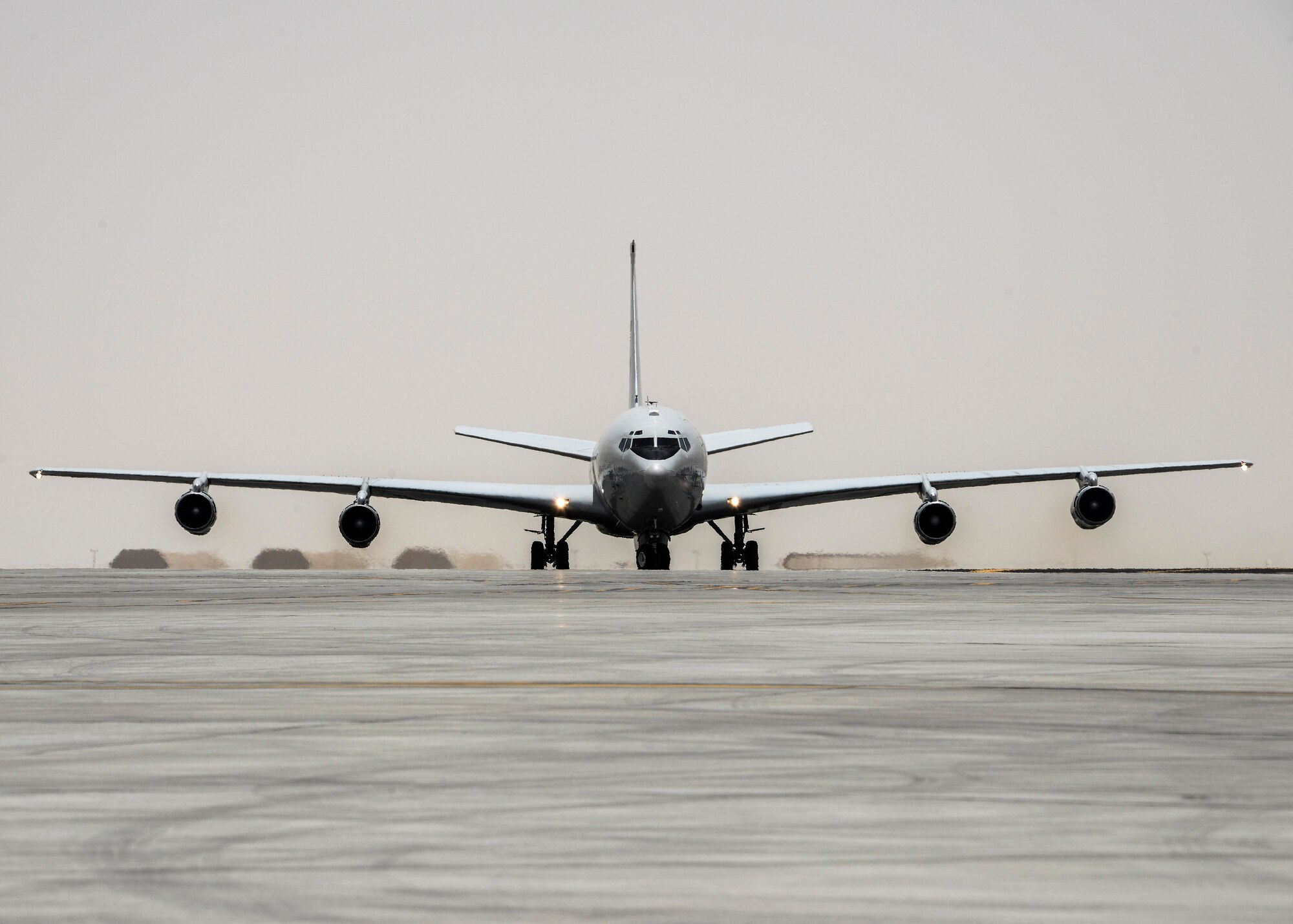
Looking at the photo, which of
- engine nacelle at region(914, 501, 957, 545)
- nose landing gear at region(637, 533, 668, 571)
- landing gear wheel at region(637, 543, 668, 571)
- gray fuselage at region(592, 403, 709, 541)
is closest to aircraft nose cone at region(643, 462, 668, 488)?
gray fuselage at region(592, 403, 709, 541)

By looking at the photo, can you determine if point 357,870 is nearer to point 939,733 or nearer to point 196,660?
point 939,733

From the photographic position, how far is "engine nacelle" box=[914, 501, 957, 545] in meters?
44.3

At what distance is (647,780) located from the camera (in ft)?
17.9

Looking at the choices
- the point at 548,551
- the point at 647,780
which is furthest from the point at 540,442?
the point at 647,780

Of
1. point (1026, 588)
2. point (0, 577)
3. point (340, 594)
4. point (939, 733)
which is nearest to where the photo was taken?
point (939, 733)

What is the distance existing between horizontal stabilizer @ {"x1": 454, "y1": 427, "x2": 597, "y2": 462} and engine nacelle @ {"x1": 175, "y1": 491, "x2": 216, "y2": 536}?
8.03m

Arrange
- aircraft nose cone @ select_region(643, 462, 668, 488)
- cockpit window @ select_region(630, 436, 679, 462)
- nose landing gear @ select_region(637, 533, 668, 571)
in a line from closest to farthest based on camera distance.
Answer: aircraft nose cone @ select_region(643, 462, 668, 488), cockpit window @ select_region(630, 436, 679, 462), nose landing gear @ select_region(637, 533, 668, 571)

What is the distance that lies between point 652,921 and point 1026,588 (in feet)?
76.9

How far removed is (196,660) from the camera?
35.2 ft

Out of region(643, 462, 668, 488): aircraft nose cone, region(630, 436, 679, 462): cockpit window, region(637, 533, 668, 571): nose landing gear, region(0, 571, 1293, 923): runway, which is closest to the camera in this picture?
region(0, 571, 1293, 923): runway

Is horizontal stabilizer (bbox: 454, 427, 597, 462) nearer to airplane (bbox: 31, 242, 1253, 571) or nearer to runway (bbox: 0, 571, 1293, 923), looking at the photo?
airplane (bbox: 31, 242, 1253, 571)

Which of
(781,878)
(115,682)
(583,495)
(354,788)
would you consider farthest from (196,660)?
(583,495)

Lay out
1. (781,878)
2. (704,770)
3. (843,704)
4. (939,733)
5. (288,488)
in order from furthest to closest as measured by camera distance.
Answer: (288,488)
(843,704)
(939,733)
(704,770)
(781,878)

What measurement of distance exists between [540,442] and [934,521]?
13629 millimetres
